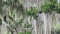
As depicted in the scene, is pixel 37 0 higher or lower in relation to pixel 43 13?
higher

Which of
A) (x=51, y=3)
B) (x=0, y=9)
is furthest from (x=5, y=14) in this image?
(x=51, y=3)

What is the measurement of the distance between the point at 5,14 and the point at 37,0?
2.31 feet

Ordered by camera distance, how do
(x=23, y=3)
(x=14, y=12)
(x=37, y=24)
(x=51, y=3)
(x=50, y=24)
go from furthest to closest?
(x=14, y=12) < (x=23, y=3) < (x=37, y=24) < (x=50, y=24) < (x=51, y=3)

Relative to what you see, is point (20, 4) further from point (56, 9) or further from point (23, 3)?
point (56, 9)

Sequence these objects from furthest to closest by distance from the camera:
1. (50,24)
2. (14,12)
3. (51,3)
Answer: (14,12), (50,24), (51,3)

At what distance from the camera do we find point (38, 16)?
7.88 ft

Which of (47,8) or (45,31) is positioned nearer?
(47,8)

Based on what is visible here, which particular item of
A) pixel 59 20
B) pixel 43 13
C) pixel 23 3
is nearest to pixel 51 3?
pixel 43 13

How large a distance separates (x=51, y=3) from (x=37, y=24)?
46 centimetres

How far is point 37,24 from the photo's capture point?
2434 millimetres

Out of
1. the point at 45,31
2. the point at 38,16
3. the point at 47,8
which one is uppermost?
the point at 47,8

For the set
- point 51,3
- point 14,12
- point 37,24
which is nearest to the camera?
point 51,3

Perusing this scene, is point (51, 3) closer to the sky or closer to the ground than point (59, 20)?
closer to the sky

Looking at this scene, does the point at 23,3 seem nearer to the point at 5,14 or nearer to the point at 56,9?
the point at 5,14
